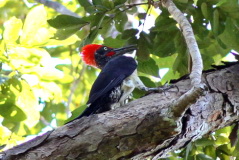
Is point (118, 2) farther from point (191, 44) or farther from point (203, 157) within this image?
point (203, 157)

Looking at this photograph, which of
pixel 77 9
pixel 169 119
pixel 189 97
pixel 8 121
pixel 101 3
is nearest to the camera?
pixel 189 97

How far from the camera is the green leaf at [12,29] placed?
379cm

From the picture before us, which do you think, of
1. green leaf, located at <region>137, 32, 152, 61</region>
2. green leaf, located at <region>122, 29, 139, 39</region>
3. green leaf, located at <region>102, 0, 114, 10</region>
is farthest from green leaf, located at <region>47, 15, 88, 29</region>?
green leaf, located at <region>137, 32, 152, 61</region>

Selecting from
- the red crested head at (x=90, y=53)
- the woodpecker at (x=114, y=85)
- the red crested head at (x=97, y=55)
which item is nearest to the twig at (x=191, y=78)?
the woodpecker at (x=114, y=85)

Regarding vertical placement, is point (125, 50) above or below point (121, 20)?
below

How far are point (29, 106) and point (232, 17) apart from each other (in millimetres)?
1878

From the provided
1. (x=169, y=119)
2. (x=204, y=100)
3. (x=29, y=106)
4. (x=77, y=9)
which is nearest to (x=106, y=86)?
(x=29, y=106)

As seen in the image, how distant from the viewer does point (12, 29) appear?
381 cm

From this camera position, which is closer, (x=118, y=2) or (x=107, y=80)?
(x=118, y=2)

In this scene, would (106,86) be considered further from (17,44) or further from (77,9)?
(77,9)

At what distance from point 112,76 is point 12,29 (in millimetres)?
943

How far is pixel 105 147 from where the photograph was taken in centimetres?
280

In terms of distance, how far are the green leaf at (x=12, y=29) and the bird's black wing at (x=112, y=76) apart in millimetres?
786

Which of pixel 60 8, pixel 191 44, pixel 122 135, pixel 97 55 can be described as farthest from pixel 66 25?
pixel 60 8
